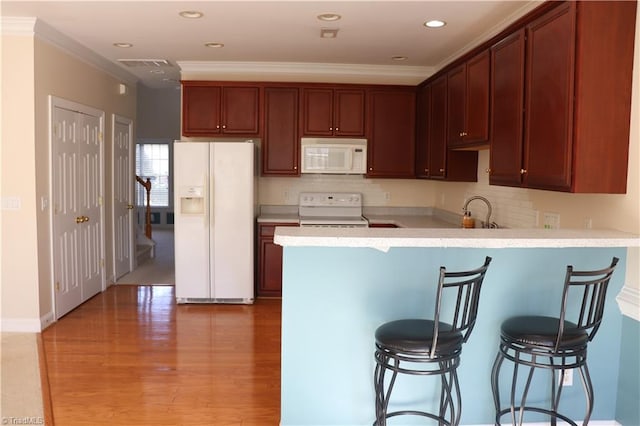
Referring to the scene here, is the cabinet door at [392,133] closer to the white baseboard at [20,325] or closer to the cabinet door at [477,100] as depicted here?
the cabinet door at [477,100]

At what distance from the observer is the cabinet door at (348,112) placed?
6020 millimetres

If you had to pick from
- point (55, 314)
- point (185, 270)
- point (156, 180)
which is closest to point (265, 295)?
point (185, 270)

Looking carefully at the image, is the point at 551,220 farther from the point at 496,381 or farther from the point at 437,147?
the point at 437,147

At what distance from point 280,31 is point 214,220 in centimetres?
204

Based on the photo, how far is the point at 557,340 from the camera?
8.23 ft

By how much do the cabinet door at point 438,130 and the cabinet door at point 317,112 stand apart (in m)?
1.14

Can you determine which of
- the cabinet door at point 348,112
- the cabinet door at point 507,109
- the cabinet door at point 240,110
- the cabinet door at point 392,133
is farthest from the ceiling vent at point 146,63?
the cabinet door at point 507,109

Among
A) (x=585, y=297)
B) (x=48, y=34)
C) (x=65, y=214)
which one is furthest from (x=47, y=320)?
(x=585, y=297)

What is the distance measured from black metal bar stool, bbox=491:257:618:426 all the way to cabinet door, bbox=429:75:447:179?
7.60 feet

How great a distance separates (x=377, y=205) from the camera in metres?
6.46

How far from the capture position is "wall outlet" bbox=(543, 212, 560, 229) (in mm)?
3592

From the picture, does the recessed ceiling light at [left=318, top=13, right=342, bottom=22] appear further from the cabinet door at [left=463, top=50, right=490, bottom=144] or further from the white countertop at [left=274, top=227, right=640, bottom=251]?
the white countertop at [left=274, top=227, right=640, bottom=251]

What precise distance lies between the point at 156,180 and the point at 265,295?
6442mm

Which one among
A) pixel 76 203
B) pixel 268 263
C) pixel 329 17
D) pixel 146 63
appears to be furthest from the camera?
pixel 146 63
